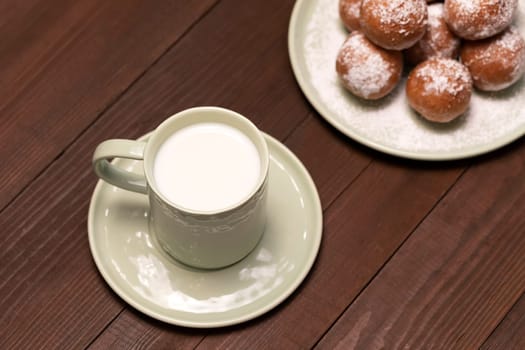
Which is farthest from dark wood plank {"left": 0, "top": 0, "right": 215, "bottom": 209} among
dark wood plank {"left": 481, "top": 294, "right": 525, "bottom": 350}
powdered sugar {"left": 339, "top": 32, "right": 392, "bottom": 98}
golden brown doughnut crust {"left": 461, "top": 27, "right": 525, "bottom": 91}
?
dark wood plank {"left": 481, "top": 294, "right": 525, "bottom": 350}

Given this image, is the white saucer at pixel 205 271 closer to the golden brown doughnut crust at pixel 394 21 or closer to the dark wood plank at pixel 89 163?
the dark wood plank at pixel 89 163

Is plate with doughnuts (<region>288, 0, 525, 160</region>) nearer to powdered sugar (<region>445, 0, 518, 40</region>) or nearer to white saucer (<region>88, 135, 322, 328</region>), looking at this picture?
powdered sugar (<region>445, 0, 518, 40</region>)

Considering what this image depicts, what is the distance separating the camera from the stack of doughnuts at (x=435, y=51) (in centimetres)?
79

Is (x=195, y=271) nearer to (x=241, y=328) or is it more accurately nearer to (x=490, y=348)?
(x=241, y=328)

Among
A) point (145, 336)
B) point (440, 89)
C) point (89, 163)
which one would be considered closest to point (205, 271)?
point (145, 336)

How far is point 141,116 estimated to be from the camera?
853mm

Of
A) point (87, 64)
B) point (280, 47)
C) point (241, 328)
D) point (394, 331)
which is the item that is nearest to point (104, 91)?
point (87, 64)

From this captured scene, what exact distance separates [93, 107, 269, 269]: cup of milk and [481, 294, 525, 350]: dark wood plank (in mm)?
280

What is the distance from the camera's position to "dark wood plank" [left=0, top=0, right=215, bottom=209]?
84 cm

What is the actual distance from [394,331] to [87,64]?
0.47 metres

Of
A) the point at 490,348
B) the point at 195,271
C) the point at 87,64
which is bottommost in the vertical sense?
the point at 490,348

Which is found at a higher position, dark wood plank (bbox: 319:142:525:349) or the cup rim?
the cup rim

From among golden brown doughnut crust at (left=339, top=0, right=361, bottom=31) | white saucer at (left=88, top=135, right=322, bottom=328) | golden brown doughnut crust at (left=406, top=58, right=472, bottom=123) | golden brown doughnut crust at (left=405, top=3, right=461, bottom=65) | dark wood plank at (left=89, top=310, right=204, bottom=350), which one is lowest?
dark wood plank at (left=89, top=310, right=204, bottom=350)

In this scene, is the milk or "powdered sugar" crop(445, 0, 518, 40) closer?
the milk
